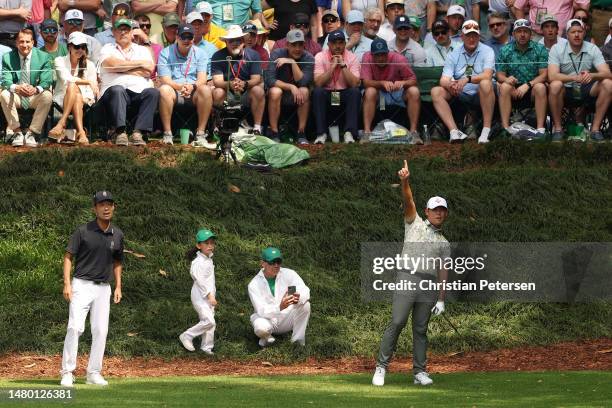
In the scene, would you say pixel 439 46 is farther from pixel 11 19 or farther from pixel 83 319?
pixel 83 319

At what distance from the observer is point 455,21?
24.5 metres

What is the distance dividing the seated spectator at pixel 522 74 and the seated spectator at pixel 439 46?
0.97 m

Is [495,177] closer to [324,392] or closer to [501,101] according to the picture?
[501,101]

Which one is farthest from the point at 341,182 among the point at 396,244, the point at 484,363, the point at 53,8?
the point at 53,8

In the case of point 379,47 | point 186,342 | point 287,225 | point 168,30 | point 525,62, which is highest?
point 168,30

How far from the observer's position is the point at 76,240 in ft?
49.8

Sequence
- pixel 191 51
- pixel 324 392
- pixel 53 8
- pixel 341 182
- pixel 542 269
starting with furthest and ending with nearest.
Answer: pixel 53 8
pixel 191 51
pixel 341 182
pixel 542 269
pixel 324 392

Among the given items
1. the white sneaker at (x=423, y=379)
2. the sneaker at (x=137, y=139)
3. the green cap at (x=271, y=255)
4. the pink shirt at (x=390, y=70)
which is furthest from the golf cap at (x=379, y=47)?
the white sneaker at (x=423, y=379)

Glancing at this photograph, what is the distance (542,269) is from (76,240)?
7.10 metres

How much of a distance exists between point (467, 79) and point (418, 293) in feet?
27.9

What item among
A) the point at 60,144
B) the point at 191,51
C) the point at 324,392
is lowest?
the point at 324,392

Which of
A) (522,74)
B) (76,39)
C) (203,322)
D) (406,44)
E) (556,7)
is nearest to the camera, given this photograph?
(203,322)

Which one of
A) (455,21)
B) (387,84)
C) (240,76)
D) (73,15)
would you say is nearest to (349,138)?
(387,84)

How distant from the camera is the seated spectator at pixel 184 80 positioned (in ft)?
74.1
